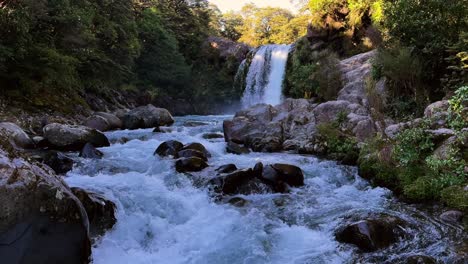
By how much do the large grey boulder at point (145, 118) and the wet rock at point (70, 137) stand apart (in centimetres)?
497

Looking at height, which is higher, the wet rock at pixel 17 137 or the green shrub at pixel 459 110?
the green shrub at pixel 459 110

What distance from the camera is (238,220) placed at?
244 inches

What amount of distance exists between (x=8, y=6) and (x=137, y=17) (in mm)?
15912

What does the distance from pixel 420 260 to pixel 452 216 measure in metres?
1.73

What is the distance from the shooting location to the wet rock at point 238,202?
6867mm

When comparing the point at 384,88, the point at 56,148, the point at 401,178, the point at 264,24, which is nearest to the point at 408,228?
the point at 401,178

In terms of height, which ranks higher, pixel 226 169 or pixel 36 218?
pixel 36 218

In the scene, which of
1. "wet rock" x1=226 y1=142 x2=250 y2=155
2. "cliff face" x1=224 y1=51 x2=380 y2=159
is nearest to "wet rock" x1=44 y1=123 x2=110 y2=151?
"wet rock" x1=226 y1=142 x2=250 y2=155

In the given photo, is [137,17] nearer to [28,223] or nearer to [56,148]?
[56,148]

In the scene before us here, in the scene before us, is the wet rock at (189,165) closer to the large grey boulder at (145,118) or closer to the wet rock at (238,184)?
the wet rock at (238,184)

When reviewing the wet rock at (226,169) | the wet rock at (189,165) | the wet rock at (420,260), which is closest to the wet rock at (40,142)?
the wet rock at (189,165)

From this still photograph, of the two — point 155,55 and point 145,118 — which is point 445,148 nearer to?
point 145,118

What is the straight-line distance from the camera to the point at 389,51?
1230cm

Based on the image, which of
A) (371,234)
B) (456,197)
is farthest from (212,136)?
(371,234)
